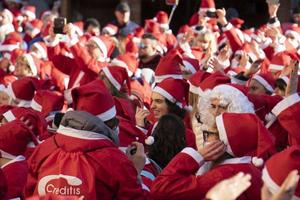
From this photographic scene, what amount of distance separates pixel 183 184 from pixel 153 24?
10.5m

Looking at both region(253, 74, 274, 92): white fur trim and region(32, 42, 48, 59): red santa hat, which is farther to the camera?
region(32, 42, 48, 59): red santa hat

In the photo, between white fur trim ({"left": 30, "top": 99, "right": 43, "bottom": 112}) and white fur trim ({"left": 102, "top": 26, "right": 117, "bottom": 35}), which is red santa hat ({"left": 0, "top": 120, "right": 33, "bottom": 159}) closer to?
white fur trim ({"left": 30, "top": 99, "right": 43, "bottom": 112})

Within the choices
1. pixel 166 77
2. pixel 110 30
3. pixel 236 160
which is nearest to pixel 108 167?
pixel 236 160

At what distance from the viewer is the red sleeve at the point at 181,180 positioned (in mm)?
5239

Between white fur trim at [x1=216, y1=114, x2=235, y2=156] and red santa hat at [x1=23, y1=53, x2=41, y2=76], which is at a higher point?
white fur trim at [x1=216, y1=114, x2=235, y2=156]

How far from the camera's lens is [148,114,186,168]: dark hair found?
6.42 m

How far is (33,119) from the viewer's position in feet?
23.9

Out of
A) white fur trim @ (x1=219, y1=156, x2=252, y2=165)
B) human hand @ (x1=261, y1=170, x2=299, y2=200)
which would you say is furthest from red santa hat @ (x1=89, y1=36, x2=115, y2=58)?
human hand @ (x1=261, y1=170, x2=299, y2=200)

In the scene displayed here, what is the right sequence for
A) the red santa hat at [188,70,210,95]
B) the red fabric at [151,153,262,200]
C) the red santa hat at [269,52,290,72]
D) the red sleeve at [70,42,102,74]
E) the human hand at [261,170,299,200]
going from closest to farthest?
the human hand at [261,170,299,200], the red fabric at [151,153,262,200], the red santa hat at [188,70,210,95], the red santa hat at [269,52,290,72], the red sleeve at [70,42,102,74]

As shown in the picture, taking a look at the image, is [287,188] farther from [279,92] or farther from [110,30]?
[110,30]

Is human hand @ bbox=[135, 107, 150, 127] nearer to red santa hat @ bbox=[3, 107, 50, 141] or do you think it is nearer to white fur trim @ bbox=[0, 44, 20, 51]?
red santa hat @ bbox=[3, 107, 50, 141]

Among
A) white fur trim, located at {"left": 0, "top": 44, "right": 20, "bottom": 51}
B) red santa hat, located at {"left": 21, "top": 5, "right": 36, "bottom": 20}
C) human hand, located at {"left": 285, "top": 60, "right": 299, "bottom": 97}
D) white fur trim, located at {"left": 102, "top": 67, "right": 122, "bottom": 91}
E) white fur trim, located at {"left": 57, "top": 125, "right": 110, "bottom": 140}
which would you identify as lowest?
red santa hat, located at {"left": 21, "top": 5, "right": 36, "bottom": 20}

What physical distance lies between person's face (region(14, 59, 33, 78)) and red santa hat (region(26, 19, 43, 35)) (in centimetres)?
505

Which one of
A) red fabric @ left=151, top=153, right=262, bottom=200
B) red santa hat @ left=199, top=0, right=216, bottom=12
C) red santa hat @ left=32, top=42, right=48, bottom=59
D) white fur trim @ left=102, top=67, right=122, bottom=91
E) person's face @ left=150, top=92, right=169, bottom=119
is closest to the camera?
red fabric @ left=151, top=153, right=262, bottom=200
